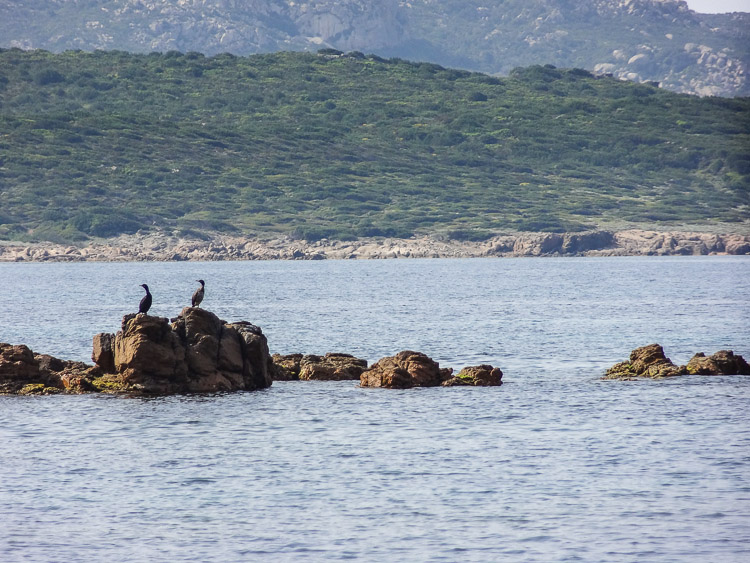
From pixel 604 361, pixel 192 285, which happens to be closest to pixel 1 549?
pixel 604 361

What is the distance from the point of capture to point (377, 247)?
540ft

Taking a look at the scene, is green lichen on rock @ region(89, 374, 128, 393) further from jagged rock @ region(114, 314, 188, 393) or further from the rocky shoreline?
the rocky shoreline

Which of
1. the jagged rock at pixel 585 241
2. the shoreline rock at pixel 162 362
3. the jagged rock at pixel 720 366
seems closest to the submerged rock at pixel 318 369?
the shoreline rock at pixel 162 362

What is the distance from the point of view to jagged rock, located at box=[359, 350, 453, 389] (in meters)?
39.1

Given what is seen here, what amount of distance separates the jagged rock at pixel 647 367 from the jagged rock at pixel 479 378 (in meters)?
4.63

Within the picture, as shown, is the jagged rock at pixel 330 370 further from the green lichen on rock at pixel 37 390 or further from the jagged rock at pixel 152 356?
the green lichen on rock at pixel 37 390

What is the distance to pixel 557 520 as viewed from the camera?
864 inches

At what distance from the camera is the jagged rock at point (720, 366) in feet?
137

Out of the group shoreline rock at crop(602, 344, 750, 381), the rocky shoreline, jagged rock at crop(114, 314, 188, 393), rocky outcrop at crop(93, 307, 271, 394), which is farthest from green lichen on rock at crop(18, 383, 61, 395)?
the rocky shoreline

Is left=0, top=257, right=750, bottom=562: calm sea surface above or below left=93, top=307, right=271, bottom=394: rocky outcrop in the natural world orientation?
below

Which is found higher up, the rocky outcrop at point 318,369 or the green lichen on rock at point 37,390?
the rocky outcrop at point 318,369

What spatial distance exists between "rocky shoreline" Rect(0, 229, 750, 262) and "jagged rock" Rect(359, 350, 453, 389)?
117865mm

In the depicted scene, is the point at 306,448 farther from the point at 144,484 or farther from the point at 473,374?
the point at 473,374

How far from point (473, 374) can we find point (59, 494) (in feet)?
62.7
